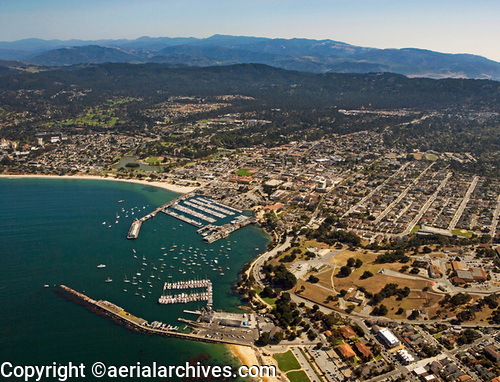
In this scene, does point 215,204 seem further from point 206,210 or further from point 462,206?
point 462,206

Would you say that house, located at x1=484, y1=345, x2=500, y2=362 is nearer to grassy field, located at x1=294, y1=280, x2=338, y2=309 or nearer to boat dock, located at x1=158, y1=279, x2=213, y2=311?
grassy field, located at x1=294, y1=280, x2=338, y2=309

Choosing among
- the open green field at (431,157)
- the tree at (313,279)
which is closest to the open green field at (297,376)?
the tree at (313,279)

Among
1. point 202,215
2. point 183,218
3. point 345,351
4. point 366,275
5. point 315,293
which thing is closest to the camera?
point 345,351

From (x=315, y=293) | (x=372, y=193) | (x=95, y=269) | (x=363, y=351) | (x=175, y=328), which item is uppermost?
(x=372, y=193)

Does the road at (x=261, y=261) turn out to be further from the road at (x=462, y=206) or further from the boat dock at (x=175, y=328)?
the road at (x=462, y=206)

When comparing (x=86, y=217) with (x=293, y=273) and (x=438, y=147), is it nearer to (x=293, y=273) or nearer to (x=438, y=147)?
(x=293, y=273)

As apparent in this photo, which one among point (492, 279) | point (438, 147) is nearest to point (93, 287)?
point (492, 279)

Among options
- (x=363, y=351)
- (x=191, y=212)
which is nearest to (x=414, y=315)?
(x=363, y=351)

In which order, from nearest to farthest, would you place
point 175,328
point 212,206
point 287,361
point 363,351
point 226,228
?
point 287,361, point 363,351, point 175,328, point 226,228, point 212,206
